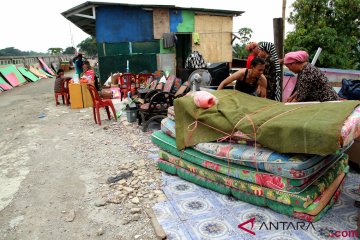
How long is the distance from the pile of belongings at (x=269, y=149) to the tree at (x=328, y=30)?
458 inches

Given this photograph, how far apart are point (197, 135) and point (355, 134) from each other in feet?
5.59

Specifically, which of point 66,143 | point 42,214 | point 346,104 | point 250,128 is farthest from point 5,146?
point 346,104

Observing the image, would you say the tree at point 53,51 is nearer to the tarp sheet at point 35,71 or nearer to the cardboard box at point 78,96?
the tarp sheet at point 35,71

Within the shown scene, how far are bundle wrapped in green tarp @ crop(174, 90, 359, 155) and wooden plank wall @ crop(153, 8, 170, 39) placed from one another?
9429 mm

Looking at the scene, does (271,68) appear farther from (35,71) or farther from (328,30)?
(35,71)

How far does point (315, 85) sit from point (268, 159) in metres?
1.53

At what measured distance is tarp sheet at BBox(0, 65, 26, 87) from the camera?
16.7 metres

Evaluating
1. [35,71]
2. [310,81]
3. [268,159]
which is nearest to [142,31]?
[310,81]

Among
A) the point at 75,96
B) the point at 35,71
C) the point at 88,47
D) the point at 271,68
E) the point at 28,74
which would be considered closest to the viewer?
the point at 271,68

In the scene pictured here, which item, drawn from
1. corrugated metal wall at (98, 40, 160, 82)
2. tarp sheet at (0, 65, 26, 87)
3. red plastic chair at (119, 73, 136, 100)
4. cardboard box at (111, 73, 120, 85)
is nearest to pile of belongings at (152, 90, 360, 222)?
red plastic chair at (119, 73, 136, 100)

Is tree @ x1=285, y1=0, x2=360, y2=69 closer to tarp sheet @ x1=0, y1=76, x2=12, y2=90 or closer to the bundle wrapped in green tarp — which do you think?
the bundle wrapped in green tarp

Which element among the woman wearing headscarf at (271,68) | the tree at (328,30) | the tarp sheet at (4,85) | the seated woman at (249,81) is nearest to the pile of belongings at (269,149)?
the seated woman at (249,81)

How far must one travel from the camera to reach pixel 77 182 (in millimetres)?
4051

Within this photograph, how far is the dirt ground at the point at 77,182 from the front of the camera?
9.83ft
